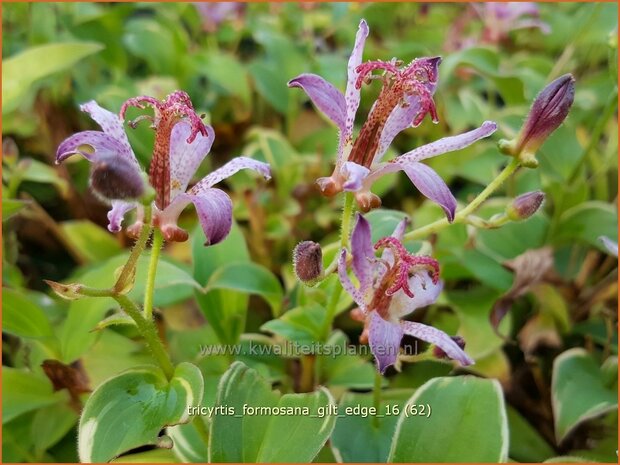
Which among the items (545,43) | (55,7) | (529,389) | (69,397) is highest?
(55,7)

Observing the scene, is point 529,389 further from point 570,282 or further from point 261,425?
point 261,425

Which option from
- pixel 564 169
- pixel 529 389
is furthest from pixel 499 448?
pixel 564 169

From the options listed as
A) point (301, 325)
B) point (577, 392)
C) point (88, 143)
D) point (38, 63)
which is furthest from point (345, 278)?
point (38, 63)

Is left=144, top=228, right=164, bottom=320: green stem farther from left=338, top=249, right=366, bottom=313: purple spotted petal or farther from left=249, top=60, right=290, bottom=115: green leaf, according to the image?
left=249, top=60, right=290, bottom=115: green leaf

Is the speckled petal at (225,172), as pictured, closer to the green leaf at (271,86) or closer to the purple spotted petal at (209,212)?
the purple spotted petal at (209,212)

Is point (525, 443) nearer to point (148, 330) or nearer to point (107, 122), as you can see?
point (148, 330)
